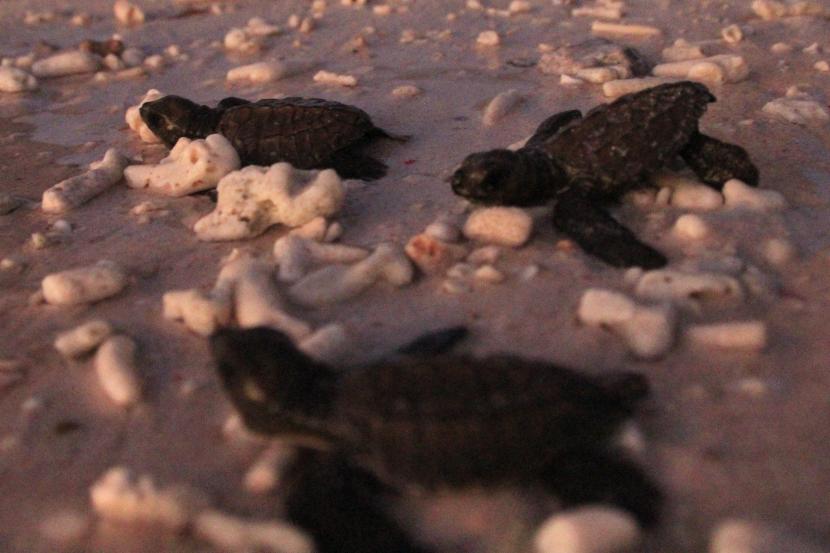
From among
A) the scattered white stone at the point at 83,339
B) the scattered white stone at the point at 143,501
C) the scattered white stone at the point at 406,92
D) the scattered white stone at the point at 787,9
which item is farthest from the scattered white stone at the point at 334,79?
the scattered white stone at the point at 143,501

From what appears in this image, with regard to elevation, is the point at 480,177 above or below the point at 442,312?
above

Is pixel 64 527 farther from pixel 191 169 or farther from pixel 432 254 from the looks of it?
pixel 191 169

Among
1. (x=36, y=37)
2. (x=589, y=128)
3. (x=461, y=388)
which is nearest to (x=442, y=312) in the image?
(x=461, y=388)

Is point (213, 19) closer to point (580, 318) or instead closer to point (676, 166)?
point (676, 166)

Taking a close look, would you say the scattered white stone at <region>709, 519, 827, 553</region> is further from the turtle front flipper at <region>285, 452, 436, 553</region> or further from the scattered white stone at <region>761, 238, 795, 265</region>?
the scattered white stone at <region>761, 238, 795, 265</region>

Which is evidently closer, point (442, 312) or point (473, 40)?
point (442, 312)

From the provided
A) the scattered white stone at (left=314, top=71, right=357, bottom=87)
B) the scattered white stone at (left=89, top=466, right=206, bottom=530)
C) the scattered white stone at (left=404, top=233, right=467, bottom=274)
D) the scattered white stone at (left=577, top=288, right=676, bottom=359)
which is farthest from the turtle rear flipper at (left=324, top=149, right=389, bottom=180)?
the scattered white stone at (left=89, top=466, right=206, bottom=530)
